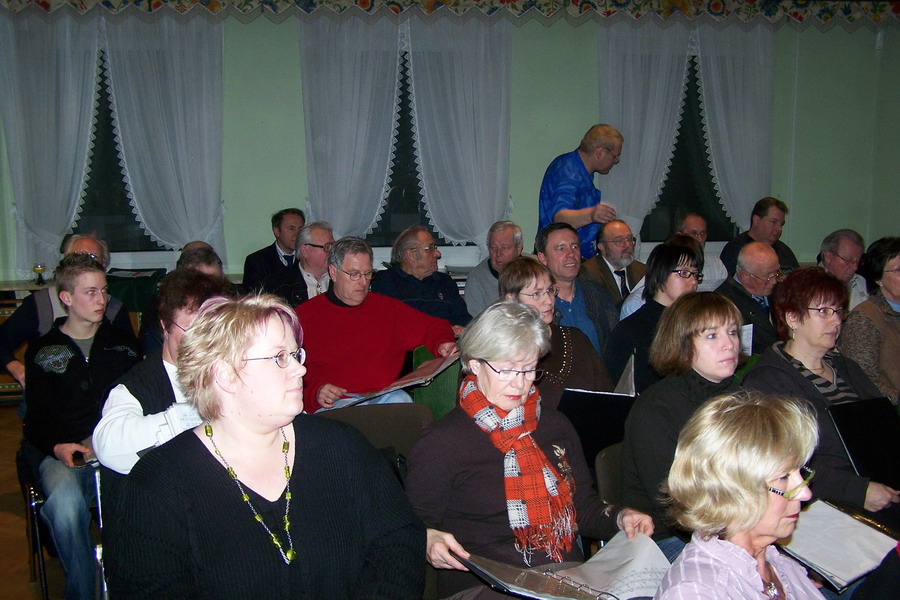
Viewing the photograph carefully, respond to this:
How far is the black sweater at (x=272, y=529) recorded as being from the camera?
1616mm

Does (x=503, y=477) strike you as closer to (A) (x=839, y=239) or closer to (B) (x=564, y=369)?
(B) (x=564, y=369)

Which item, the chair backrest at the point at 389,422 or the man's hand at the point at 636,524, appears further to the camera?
the chair backrest at the point at 389,422

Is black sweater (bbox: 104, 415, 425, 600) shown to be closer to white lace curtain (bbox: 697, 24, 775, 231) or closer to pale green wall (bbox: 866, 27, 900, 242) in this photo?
white lace curtain (bbox: 697, 24, 775, 231)

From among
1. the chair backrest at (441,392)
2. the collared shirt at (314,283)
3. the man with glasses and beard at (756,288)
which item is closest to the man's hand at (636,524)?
the chair backrest at (441,392)

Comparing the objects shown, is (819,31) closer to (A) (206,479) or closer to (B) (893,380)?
(B) (893,380)

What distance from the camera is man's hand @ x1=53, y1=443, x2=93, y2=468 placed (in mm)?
2674

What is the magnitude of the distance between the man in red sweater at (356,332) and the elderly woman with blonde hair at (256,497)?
1.87m

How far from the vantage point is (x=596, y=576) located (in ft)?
6.47

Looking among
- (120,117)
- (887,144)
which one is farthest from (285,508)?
(887,144)

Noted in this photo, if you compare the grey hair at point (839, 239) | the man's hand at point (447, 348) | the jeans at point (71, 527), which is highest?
the grey hair at point (839, 239)

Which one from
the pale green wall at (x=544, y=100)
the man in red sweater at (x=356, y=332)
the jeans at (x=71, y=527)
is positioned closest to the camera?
the jeans at (x=71, y=527)

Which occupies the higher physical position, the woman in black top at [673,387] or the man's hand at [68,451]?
the woman in black top at [673,387]

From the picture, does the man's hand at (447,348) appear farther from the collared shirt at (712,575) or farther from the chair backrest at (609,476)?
the collared shirt at (712,575)

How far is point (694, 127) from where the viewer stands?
7.73 m
